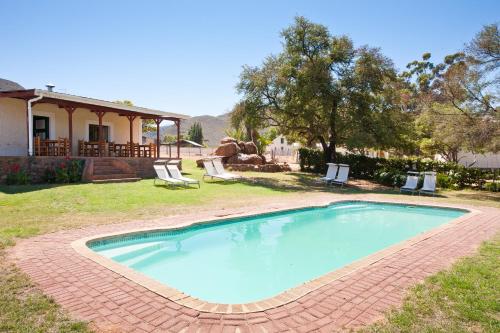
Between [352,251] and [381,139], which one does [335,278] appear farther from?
[381,139]

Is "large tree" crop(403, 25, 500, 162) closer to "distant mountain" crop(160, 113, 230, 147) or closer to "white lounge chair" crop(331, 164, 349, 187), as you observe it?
"white lounge chair" crop(331, 164, 349, 187)

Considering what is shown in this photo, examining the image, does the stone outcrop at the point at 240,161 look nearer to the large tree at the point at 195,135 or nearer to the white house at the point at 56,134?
the white house at the point at 56,134

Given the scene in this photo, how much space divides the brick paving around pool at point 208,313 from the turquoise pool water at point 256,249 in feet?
4.27

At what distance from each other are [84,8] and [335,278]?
16.3 m

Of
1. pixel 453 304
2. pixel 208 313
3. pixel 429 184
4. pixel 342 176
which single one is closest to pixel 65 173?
pixel 342 176

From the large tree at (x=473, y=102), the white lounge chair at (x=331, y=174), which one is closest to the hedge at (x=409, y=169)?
the large tree at (x=473, y=102)

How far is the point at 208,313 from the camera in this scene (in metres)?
3.57

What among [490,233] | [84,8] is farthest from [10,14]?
[490,233]

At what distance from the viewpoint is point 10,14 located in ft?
51.8

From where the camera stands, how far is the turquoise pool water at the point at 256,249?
5.89 meters

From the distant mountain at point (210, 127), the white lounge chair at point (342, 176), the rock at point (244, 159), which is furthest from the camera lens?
the distant mountain at point (210, 127)

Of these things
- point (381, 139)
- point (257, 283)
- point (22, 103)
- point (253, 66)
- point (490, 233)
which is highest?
point (253, 66)

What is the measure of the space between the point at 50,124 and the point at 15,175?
494cm

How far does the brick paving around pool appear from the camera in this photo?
11.0ft
